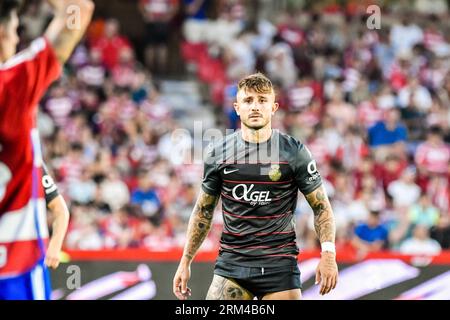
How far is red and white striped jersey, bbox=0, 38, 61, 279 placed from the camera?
4.66 meters

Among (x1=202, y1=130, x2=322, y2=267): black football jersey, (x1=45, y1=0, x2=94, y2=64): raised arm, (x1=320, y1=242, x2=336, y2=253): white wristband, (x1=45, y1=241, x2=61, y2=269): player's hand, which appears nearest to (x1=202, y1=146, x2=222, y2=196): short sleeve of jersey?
(x1=202, y1=130, x2=322, y2=267): black football jersey

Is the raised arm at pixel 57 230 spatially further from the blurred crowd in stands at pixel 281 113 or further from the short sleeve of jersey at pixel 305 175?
the blurred crowd in stands at pixel 281 113

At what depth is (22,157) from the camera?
480cm

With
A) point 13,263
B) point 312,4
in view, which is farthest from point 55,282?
point 312,4

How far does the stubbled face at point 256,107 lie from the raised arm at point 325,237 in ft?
1.88

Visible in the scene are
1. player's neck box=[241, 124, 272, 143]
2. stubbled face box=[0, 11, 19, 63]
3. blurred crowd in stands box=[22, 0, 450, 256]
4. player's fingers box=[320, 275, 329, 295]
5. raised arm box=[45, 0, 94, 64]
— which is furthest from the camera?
blurred crowd in stands box=[22, 0, 450, 256]

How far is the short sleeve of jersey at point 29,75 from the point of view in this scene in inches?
183

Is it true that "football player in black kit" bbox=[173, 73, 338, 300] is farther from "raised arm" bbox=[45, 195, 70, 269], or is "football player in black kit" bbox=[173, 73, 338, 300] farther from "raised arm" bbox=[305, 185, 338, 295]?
"raised arm" bbox=[45, 195, 70, 269]

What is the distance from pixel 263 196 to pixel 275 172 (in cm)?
17

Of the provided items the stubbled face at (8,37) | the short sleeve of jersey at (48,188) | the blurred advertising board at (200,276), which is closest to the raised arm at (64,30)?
the stubbled face at (8,37)

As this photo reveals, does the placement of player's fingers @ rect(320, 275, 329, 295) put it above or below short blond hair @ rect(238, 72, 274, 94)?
below

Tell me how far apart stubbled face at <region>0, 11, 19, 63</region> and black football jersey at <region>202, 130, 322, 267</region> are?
6.43 ft

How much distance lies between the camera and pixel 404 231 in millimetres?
12148

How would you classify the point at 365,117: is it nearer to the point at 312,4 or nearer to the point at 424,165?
the point at 424,165
